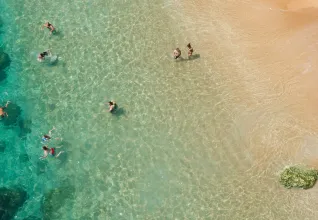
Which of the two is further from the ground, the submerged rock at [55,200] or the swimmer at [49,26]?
the swimmer at [49,26]

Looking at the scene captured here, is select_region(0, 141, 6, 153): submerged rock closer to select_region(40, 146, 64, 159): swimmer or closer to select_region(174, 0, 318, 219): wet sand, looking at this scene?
select_region(40, 146, 64, 159): swimmer

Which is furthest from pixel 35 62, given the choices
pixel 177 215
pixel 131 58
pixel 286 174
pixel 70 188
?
pixel 286 174

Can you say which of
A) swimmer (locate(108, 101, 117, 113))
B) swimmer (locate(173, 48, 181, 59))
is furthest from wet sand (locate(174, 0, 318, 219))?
swimmer (locate(108, 101, 117, 113))

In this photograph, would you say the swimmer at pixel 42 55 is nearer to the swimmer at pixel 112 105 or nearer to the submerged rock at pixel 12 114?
the submerged rock at pixel 12 114

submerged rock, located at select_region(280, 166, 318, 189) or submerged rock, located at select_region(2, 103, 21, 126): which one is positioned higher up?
submerged rock, located at select_region(2, 103, 21, 126)

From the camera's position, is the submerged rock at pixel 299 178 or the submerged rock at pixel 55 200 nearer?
the submerged rock at pixel 299 178

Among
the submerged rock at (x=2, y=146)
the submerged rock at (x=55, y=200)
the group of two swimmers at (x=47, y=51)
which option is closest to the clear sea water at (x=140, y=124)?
the submerged rock at (x=55, y=200)
